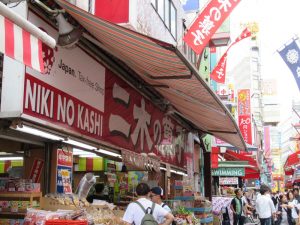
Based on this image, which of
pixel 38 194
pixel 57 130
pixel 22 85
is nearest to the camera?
pixel 22 85

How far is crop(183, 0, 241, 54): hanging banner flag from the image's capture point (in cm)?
898

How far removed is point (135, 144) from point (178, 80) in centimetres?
283

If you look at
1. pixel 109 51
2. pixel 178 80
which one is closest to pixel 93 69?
pixel 109 51

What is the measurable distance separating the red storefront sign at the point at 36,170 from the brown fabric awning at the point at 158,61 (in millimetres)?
2281

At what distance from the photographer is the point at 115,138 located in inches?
365

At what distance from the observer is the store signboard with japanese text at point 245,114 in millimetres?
35897

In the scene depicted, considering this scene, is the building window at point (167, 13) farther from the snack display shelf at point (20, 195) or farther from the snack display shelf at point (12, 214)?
the snack display shelf at point (12, 214)

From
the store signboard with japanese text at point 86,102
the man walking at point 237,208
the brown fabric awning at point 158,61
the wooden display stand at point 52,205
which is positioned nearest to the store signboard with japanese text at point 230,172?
the man walking at point 237,208

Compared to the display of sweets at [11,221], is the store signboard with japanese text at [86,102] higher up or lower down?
higher up

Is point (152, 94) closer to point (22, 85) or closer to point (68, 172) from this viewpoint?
point (68, 172)

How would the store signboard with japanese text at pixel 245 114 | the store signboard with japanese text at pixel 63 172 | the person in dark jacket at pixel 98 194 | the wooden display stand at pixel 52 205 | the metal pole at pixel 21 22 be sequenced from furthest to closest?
the store signboard with japanese text at pixel 245 114, the person in dark jacket at pixel 98 194, the store signboard with japanese text at pixel 63 172, the wooden display stand at pixel 52 205, the metal pole at pixel 21 22

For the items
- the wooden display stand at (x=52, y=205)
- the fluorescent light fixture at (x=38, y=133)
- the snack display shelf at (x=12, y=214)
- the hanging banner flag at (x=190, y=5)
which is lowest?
the snack display shelf at (x=12, y=214)

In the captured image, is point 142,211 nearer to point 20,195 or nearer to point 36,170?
point 20,195

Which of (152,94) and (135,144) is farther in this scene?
(152,94)
